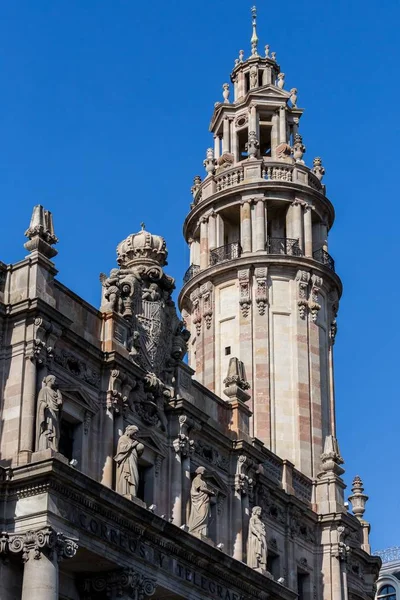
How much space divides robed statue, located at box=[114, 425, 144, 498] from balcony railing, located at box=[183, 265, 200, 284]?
18.8m

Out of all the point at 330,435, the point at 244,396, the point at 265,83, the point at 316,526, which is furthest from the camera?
the point at 265,83

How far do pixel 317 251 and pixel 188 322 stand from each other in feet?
20.6

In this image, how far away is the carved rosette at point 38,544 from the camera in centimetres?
3216

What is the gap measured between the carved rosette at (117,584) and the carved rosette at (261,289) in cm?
1892

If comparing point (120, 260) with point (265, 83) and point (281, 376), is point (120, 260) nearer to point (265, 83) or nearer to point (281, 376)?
point (281, 376)

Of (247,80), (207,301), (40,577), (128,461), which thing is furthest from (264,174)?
(40,577)

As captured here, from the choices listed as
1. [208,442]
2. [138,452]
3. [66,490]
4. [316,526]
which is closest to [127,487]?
[138,452]

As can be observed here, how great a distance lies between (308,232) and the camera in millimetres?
55250

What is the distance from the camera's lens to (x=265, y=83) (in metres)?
60.8

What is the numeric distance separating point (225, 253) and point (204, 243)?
1.60 meters

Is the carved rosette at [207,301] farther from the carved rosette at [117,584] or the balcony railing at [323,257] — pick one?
the carved rosette at [117,584]

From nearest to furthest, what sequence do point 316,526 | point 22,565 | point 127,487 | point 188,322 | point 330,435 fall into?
point 22,565, point 127,487, point 316,526, point 330,435, point 188,322

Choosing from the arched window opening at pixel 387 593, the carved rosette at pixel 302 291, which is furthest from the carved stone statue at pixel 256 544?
the arched window opening at pixel 387 593

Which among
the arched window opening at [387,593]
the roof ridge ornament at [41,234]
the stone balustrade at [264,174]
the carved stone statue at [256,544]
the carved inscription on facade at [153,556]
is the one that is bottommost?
the carved inscription on facade at [153,556]
